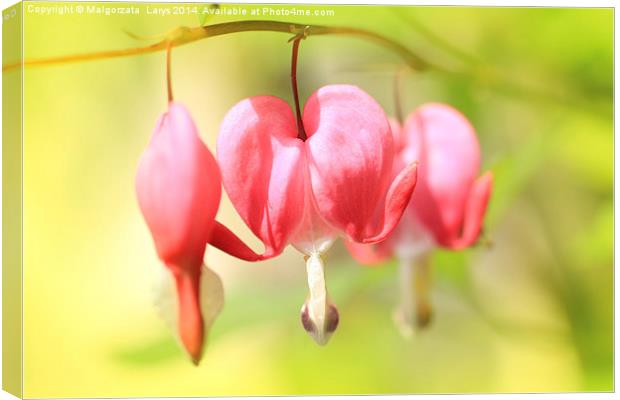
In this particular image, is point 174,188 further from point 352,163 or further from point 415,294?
point 415,294

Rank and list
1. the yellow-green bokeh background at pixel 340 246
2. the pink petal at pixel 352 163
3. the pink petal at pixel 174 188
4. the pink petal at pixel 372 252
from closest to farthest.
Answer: the pink petal at pixel 174 188 < the pink petal at pixel 352 163 < the pink petal at pixel 372 252 < the yellow-green bokeh background at pixel 340 246

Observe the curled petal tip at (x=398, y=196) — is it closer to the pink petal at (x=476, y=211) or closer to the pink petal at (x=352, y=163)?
the pink petal at (x=352, y=163)

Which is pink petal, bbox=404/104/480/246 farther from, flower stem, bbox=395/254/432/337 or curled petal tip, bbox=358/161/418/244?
curled petal tip, bbox=358/161/418/244

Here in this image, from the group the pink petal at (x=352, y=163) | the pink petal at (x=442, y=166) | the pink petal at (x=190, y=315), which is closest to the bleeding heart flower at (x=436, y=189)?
the pink petal at (x=442, y=166)

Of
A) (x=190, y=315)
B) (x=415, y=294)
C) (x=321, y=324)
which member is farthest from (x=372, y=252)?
(x=190, y=315)

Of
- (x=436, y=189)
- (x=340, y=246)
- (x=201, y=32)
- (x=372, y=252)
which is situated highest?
(x=201, y=32)

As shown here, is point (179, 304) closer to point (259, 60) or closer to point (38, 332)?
point (38, 332)
